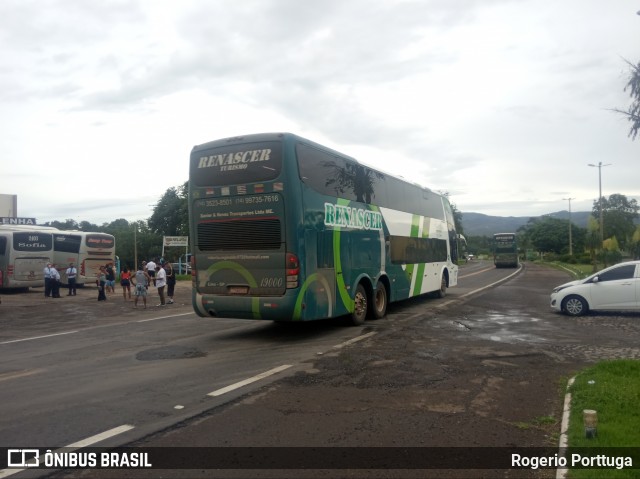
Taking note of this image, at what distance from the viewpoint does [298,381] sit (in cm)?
752

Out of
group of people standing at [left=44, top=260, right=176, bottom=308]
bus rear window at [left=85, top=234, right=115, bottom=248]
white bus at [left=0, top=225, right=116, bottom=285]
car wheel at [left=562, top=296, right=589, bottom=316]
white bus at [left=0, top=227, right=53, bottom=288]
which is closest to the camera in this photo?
car wheel at [left=562, top=296, right=589, bottom=316]

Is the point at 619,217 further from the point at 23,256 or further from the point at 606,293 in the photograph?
the point at 23,256

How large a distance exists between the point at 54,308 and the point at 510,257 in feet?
151

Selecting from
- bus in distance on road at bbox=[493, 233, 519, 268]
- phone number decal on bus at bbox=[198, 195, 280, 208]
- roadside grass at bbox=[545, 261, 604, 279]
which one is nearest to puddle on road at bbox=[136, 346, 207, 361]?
phone number decal on bus at bbox=[198, 195, 280, 208]

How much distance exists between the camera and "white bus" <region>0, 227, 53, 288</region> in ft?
85.1

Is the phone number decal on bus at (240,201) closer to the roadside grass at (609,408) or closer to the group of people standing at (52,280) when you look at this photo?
the roadside grass at (609,408)

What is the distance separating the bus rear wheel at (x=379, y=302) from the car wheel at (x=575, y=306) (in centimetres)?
496

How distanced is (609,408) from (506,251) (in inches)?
2061

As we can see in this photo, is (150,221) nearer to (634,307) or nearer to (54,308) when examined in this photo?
(54,308)

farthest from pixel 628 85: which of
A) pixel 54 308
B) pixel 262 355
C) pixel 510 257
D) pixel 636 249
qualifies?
pixel 510 257

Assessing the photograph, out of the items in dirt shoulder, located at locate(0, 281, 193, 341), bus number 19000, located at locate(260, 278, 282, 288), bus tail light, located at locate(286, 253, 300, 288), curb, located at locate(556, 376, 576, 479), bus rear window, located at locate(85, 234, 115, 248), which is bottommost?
dirt shoulder, located at locate(0, 281, 193, 341)

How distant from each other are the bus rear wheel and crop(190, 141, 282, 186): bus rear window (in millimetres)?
4825

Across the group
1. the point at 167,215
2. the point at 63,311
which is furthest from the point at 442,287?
the point at 167,215

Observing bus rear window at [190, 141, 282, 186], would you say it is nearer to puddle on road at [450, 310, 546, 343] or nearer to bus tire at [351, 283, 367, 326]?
bus tire at [351, 283, 367, 326]
